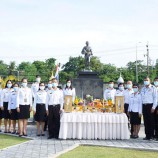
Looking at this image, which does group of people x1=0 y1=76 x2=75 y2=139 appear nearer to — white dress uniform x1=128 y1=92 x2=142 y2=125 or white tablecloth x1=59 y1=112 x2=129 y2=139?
white tablecloth x1=59 y1=112 x2=129 y2=139

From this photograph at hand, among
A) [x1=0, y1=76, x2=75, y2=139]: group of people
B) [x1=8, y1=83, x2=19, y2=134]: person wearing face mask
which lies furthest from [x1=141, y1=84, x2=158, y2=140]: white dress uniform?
[x1=8, y1=83, x2=19, y2=134]: person wearing face mask

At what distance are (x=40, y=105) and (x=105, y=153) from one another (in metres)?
3.46

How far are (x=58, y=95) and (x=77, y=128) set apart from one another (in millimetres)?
1195

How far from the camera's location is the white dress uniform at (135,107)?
9715mm

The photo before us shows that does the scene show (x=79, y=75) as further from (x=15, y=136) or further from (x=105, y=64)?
(x=105, y=64)

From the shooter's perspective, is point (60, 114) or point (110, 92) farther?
point (110, 92)

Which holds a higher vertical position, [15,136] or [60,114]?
[60,114]

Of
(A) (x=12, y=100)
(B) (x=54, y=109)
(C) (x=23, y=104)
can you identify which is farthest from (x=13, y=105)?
(B) (x=54, y=109)

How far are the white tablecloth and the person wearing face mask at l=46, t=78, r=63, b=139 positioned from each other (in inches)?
18.6

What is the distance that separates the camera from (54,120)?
963cm

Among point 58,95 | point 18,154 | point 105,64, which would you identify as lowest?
point 18,154

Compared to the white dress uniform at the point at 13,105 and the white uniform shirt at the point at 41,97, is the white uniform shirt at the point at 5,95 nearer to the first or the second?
the white dress uniform at the point at 13,105

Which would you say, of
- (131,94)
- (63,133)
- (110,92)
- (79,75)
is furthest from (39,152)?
(79,75)

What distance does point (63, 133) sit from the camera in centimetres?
907
